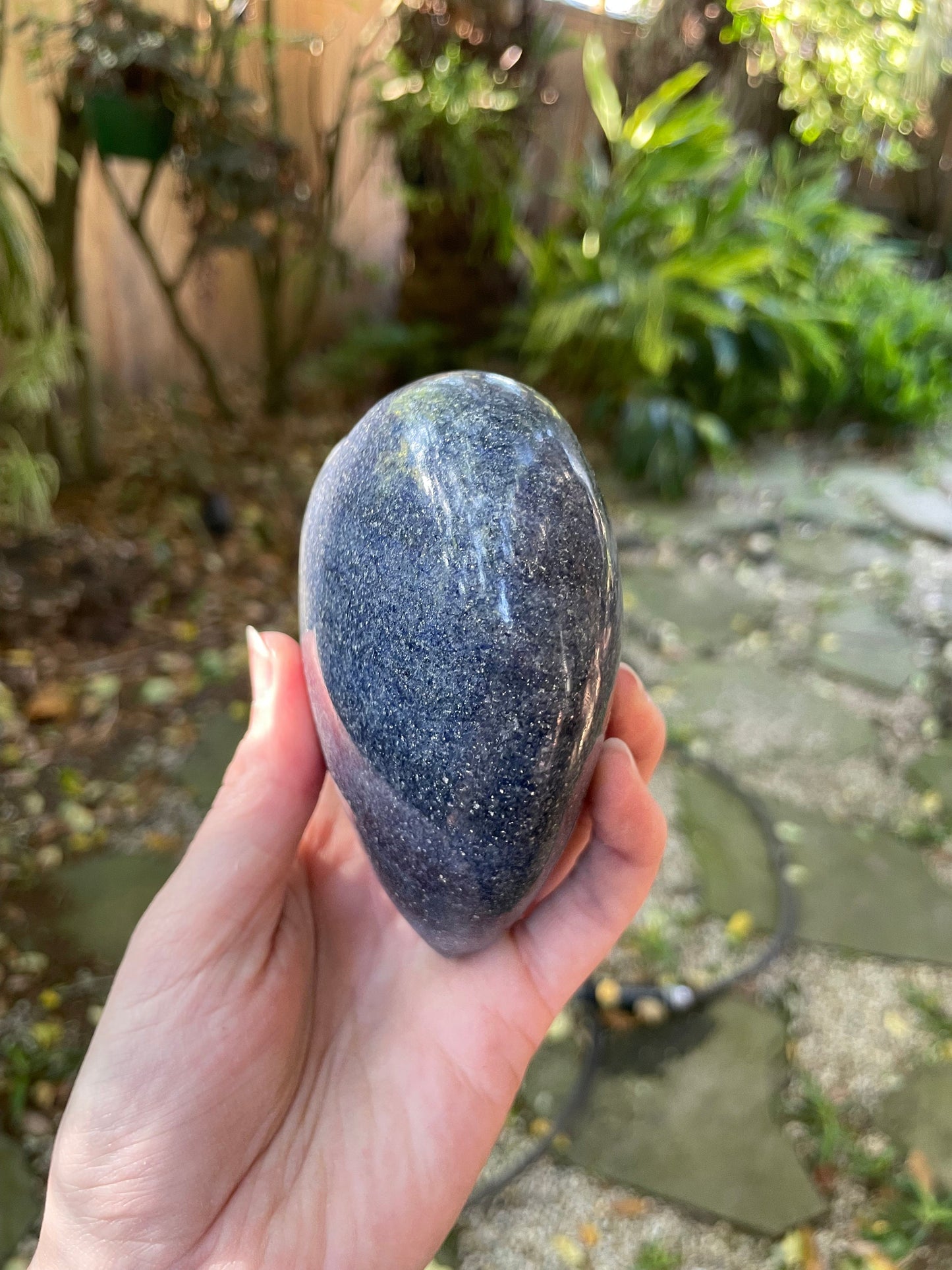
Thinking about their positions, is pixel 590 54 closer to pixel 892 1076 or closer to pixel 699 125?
pixel 699 125

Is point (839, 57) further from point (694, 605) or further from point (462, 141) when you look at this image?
point (694, 605)

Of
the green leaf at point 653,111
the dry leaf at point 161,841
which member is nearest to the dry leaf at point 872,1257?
the dry leaf at point 161,841

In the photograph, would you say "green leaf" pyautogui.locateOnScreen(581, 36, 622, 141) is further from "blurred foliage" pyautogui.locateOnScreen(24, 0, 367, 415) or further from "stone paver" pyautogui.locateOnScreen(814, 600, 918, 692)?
"stone paver" pyautogui.locateOnScreen(814, 600, 918, 692)

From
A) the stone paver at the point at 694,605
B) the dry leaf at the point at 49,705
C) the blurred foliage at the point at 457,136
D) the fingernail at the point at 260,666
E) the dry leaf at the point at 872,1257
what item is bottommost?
the dry leaf at the point at 872,1257

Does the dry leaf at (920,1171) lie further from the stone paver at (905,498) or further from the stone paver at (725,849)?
the stone paver at (905,498)

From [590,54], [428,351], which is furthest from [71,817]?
[590,54]

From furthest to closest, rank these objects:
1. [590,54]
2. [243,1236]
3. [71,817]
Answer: [590,54] < [71,817] < [243,1236]
